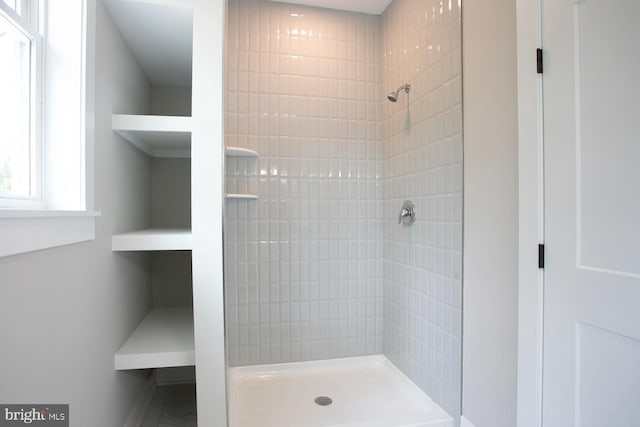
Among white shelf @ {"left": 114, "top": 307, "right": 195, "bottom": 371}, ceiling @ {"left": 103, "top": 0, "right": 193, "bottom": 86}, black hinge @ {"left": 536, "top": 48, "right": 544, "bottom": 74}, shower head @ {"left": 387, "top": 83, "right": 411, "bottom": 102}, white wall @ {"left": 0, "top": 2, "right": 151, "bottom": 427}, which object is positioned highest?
ceiling @ {"left": 103, "top": 0, "right": 193, "bottom": 86}

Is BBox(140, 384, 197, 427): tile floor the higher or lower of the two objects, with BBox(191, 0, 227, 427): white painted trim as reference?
lower

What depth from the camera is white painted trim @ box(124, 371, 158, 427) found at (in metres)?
1.68

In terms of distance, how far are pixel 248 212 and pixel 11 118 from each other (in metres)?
1.45

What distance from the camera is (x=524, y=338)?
4.14 ft

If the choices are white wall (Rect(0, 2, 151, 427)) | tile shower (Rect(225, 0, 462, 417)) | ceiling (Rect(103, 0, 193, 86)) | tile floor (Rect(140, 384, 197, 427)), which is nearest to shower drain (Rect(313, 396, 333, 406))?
tile shower (Rect(225, 0, 462, 417))

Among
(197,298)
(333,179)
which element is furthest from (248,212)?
(197,298)

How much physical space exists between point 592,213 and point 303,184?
5.50 ft

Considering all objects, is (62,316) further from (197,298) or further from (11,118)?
(11,118)

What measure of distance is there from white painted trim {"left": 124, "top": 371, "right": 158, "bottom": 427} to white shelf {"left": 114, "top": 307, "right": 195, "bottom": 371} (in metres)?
0.38

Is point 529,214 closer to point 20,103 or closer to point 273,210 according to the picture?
point 273,210

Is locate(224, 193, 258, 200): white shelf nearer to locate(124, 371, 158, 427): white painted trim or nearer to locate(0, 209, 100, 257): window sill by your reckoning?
locate(0, 209, 100, 257): window sill

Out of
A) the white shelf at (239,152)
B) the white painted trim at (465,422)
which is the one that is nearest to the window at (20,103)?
the white shelf at (239,152)

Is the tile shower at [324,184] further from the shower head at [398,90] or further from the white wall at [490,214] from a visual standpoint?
the white wall at [490,214]

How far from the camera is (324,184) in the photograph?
244 centimetres
